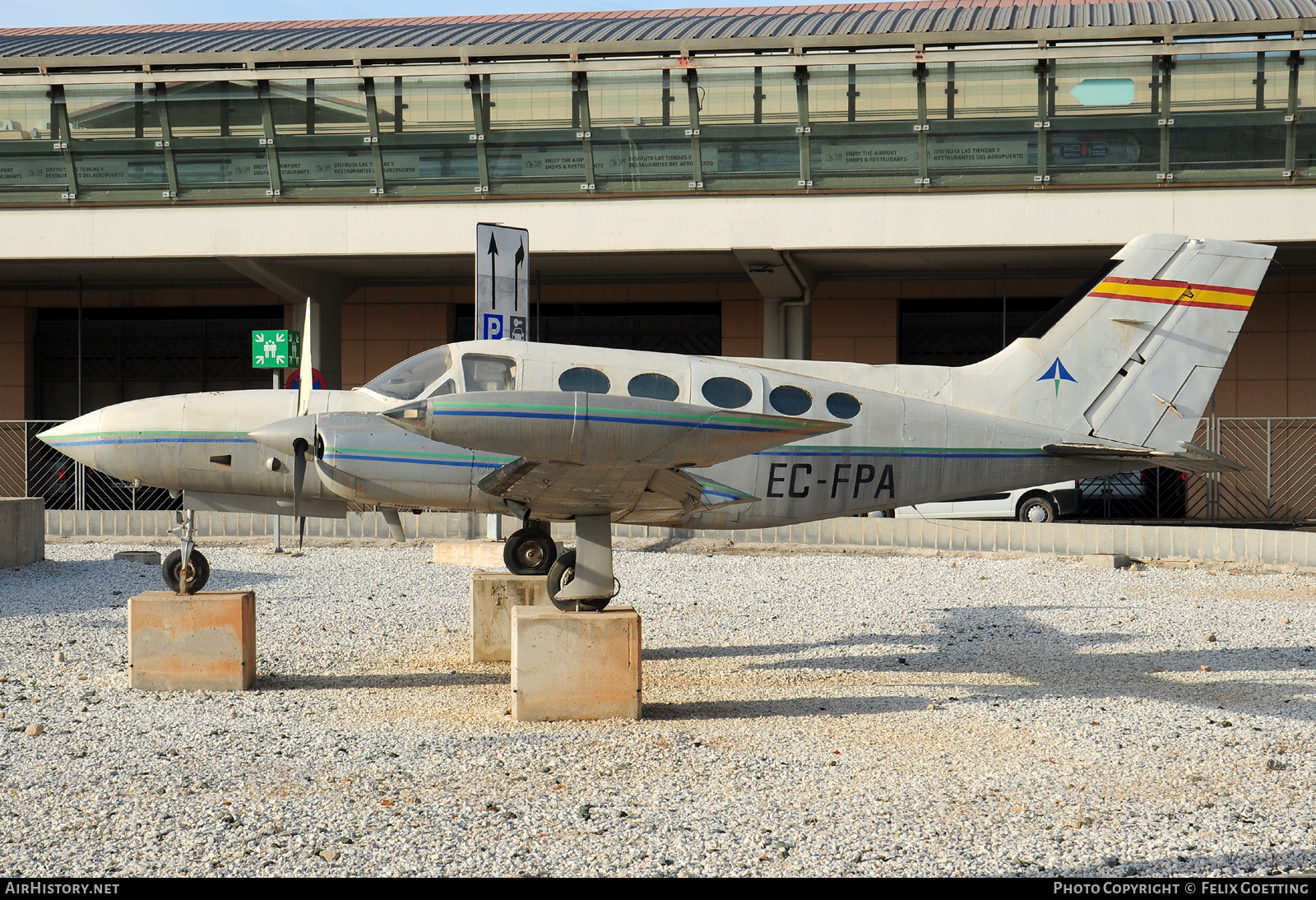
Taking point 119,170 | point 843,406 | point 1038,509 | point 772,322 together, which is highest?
point 119,170

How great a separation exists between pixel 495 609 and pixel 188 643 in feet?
9.47

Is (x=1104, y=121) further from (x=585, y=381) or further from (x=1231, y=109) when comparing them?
(x=585, y=381)

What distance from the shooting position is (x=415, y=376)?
969 cm

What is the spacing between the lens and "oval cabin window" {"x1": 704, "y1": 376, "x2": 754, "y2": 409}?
9750mm

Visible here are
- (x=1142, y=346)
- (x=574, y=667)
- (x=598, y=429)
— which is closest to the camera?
(x=598, y=429)

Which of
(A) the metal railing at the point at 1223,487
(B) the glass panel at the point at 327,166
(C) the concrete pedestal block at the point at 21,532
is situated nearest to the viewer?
(C) the concrete pedestal block at the point at 21,532

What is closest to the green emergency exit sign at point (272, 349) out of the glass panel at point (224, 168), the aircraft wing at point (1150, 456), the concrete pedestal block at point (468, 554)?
the concrete pedestal block at point (468, 554)

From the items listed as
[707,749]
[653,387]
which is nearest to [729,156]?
[653,387]

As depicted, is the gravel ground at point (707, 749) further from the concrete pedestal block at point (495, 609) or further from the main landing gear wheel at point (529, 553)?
the main landing gear wheel at point (529, 553)

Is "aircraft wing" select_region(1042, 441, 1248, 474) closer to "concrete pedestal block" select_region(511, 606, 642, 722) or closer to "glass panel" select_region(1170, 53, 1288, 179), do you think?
"concrete pedestal block" select_region(511, 606, 642, 722)

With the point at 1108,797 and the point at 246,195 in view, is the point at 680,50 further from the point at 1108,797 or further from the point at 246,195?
the point at 1108,797

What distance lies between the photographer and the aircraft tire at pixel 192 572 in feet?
32.1

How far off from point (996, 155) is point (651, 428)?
17.2 meters

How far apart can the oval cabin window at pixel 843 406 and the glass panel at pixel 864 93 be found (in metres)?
13.5
